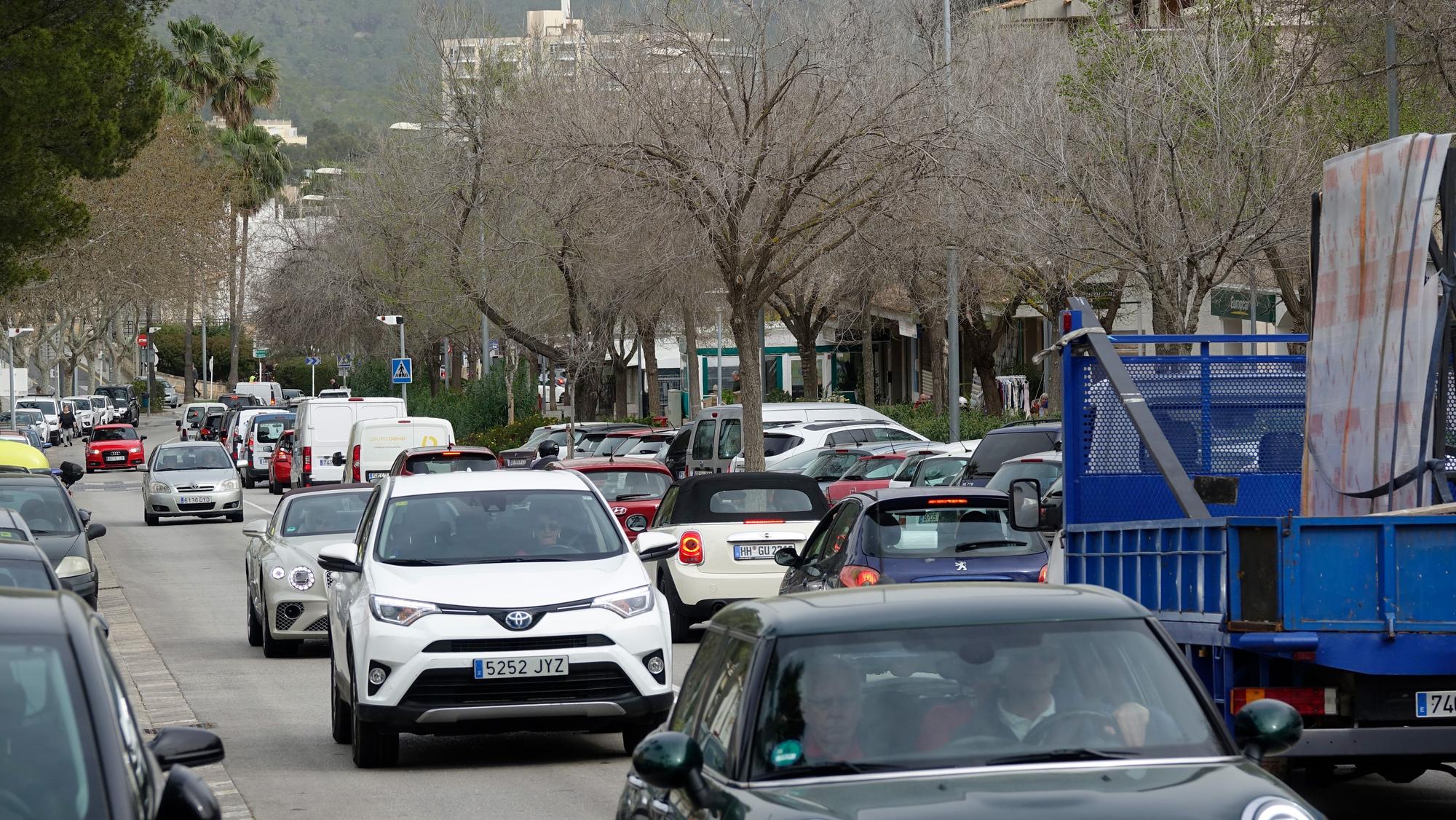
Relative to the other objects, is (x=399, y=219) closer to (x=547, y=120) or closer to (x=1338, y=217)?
(x=547, y=120)

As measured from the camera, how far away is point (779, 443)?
32562 millimetres

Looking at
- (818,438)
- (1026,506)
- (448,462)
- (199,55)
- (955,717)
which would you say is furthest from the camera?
(199,55)

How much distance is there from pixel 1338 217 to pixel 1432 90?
63.9 feet

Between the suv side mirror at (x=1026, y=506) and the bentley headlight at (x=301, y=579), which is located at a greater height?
the suv side mirror at (x=1026, y=506)

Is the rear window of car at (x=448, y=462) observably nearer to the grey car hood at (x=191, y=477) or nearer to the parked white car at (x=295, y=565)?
the parked white car at (x=295, y=565)

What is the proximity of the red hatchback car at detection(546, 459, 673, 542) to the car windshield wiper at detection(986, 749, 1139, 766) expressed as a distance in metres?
16.3

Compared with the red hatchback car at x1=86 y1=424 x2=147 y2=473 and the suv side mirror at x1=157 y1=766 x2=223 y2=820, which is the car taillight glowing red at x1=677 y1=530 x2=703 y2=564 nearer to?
the suv side mirror at x1=157 y1=766 x2=223 y2=820

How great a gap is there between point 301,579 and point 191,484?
2269 cm

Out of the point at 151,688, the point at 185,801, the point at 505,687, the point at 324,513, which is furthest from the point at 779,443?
the point at 185,801

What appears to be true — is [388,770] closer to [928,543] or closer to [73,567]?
[928,543]

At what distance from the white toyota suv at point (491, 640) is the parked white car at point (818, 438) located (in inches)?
804

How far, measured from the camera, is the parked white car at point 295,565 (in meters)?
16.3

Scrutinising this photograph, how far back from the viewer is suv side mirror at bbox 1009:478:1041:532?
11.4 meters

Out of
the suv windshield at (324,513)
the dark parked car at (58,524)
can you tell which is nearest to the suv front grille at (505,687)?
the suv windshield at (324,513)
